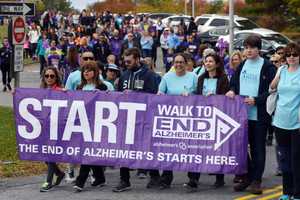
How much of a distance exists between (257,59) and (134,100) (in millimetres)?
1711

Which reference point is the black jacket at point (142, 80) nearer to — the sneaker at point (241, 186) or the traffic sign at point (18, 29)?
the sneaker at point (241, 186)

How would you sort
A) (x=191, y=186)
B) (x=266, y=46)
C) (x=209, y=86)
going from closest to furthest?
(x=191, y=186), (x=209, y=86), (x=266, y=46)

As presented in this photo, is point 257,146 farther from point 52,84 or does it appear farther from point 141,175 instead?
point 52,84

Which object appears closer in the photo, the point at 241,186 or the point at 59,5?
the point at 241,186

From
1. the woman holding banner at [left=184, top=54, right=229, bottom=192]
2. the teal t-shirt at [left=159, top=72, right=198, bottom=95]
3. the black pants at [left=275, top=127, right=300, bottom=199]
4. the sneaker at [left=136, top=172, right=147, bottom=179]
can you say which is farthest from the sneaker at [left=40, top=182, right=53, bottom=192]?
the black pants at [left=275, top=127, right=300, bottom=199]

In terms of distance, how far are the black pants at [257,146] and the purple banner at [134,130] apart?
4.7 inches

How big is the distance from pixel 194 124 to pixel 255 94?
2.95ft

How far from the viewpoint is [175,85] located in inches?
390

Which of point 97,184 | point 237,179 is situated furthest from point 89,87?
point 237,179

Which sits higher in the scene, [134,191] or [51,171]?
[51,171]

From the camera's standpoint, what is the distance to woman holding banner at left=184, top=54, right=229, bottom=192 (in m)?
9.64

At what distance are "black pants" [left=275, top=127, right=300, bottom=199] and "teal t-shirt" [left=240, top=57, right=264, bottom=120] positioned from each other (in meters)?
0.72

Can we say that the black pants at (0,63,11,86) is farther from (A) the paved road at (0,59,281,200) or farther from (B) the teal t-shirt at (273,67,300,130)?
(B) the teal t-shirt at (273,67,300,130)

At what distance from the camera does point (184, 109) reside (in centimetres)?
969
